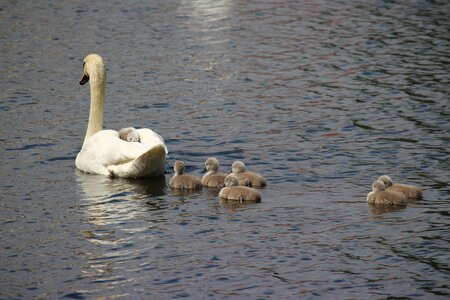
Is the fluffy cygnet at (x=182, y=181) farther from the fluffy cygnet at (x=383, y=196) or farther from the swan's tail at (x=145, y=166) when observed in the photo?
the fluffy cygnet at (x=383, y=196)

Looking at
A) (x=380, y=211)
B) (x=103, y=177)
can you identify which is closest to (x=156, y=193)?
(x=103, y=177)

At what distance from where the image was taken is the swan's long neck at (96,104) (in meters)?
16.5

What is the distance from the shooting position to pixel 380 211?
13.0 meters

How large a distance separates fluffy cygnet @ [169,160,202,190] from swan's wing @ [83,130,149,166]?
705mm

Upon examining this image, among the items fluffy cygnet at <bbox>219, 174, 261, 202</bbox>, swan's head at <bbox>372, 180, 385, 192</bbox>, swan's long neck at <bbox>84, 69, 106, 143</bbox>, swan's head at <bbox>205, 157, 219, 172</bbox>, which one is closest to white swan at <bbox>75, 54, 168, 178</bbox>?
swan's long neck at <bbox>84, 69, 106, 143</bbox>

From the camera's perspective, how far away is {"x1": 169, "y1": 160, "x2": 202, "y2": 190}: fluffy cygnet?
14312mm

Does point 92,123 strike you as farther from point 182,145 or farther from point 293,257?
point 293,257

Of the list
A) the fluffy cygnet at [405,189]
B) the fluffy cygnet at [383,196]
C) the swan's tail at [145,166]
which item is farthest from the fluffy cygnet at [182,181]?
the fluffy cygnet at [405,189]

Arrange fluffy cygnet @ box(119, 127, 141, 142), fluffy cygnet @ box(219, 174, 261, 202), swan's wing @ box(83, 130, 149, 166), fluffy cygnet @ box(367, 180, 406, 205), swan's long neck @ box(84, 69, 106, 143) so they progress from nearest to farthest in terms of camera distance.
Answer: fluffy cygnet @ box(367, 180, 406, 205) < fluffy cygnet @ box(219, 174, 261, 202) < swan's wing @ box(83, 130, 149, 166) < fluffy cygnet @ box(119, 127, 141, 142) < swan's long neck @ box(84, 69, 106, 143)

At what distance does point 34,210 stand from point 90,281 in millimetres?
2984

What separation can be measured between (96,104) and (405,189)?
5720mm

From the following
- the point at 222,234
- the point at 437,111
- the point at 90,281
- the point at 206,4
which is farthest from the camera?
the point at 206,4

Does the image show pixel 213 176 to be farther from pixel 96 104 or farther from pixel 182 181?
pixel 96 104

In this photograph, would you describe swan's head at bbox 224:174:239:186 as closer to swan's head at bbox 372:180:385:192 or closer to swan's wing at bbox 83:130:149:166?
swan's wing at bbox 83:130:149:166
